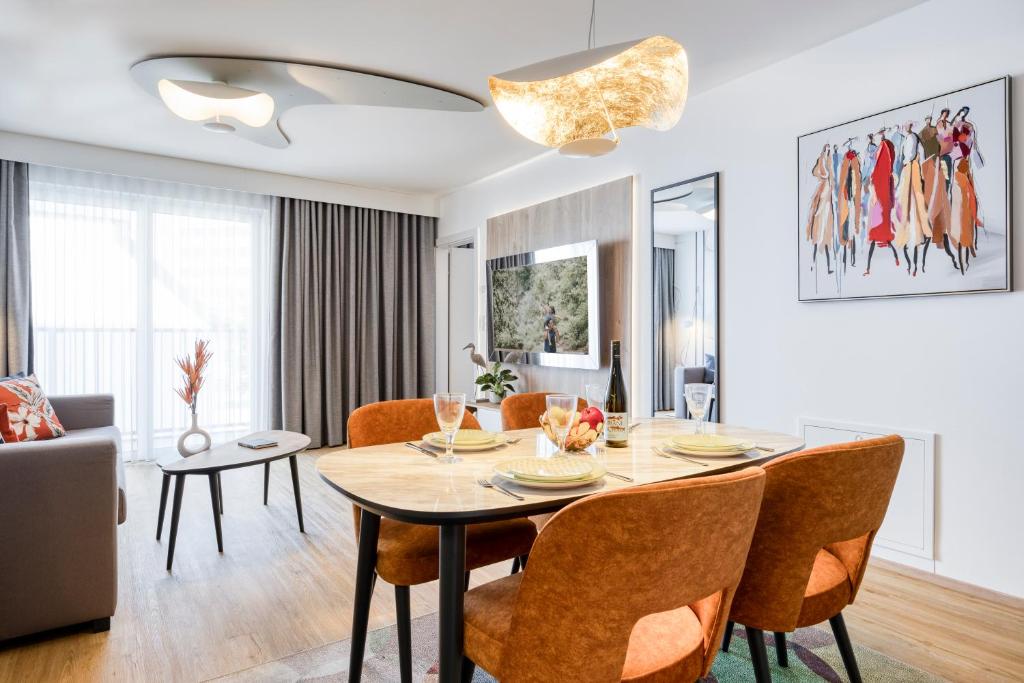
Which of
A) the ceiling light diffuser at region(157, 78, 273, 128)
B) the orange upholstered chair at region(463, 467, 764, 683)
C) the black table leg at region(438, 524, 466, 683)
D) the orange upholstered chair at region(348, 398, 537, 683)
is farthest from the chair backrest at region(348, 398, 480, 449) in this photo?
the ceiling light diffuser at region(157, 78, 273, 128)

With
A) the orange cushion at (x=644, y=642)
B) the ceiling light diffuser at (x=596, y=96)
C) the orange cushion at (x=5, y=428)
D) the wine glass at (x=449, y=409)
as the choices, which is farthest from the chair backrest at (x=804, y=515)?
the orange cushion at (x=5, y=428)

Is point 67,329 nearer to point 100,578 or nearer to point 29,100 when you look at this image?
point 29,100

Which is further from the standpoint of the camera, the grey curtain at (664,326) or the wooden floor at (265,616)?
the grey curtain at (664,326)

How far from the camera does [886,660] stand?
186cm

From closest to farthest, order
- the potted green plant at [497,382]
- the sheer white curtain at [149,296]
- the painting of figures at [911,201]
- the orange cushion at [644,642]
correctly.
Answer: the orange cushion at [644,642] → the painting of figures at [911,201] → the sheer white curtain at [149,296] → the potted green plant at [497,382]

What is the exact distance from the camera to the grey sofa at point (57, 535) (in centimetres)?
190

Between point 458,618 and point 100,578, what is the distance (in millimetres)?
1645

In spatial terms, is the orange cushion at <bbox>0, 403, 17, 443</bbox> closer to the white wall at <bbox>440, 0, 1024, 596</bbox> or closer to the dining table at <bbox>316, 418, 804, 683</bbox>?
the dining table at <bbox>316, 418, 804, 683</bbox>

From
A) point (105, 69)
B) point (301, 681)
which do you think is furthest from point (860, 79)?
point (105, 69)

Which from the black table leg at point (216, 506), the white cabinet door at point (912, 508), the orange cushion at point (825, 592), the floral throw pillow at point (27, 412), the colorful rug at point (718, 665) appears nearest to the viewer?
the orange cushion at point (825, 592)

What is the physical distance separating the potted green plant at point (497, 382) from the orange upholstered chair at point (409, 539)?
2.75m

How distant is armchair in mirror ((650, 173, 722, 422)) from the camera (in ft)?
10.7

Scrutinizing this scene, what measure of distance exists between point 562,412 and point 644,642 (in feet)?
1.79

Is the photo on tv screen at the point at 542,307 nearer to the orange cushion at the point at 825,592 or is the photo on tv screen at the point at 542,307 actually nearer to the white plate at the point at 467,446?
the white plate at the point at 467,446
